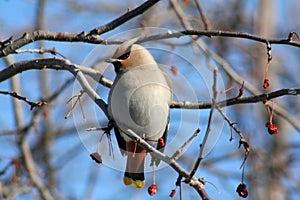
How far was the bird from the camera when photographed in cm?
349

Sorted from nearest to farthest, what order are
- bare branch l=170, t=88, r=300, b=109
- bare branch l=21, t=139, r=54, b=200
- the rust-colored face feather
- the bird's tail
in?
bare branch l=170, t=88, r=300, b=109
the bird's tail
the rust-colored face feather
bare branch l=21, t=139, r=54, b=200

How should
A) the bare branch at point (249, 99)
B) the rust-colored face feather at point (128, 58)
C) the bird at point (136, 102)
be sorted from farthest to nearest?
the rust-colored face feather at point (128, 58) < the bird at point (136, 102) < the bare branch at point (249, 99)

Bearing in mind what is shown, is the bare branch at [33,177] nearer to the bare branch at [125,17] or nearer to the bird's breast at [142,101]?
the bird's breast at [142,101]

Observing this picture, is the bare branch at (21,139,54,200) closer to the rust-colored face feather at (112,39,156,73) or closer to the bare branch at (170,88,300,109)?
the rust-colored face feather at (112,39,156,73)

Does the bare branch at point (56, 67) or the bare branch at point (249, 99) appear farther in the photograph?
the bare branch at point (56, 67)

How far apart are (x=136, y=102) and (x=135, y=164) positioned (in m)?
0.38

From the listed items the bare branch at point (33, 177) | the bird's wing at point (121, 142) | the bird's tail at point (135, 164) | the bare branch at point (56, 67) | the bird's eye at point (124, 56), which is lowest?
the bare branch at point (56, 67)

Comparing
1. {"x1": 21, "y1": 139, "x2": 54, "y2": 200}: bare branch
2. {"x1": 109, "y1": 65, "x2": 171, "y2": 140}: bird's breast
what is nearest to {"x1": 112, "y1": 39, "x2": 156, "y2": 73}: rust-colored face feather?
{"x1": 109, "y1": 65, "x2": 171, "y2": 140}: bird's breast

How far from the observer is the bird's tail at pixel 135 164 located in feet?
11.8

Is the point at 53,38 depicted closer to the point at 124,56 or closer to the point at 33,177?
the point at 124,56

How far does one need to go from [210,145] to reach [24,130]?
2.05 m

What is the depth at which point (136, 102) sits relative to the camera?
3551 mm

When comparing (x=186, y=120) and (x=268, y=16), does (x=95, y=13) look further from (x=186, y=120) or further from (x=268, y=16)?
(x=186, y=120)

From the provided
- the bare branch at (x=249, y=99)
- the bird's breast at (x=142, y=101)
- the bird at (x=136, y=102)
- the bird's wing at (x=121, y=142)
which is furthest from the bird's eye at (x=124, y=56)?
the bare branch at (x=249, y=99)
